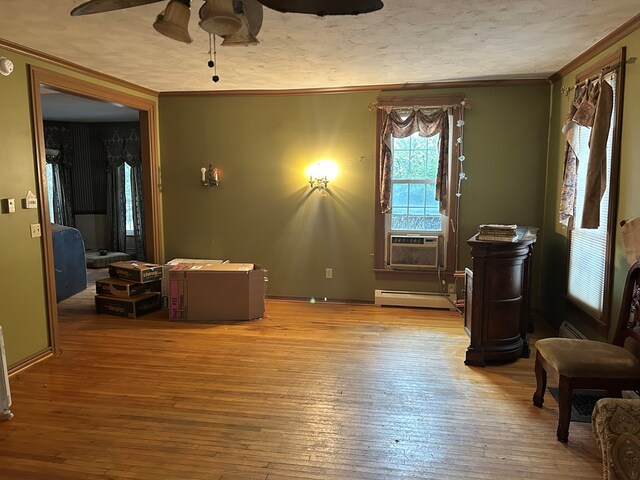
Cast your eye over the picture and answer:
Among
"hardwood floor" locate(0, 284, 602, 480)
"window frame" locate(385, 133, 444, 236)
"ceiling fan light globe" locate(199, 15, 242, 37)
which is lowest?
"hardwood floor" locate(0, 284, 602, 480)

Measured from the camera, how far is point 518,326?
355 cm

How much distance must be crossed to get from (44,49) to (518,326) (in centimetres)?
426

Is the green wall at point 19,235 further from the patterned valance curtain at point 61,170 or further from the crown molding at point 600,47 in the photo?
the patterned valance curtain at point 61,170

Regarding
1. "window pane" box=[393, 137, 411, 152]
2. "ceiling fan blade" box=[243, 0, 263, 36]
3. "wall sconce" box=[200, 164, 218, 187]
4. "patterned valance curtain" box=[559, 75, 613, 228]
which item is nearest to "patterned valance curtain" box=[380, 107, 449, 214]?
"window pane" box=[393, 137, 411, 152]

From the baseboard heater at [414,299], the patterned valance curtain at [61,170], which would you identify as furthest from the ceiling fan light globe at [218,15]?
the patterned valance curtain at [61,170]

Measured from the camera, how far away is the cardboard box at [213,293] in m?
4.50

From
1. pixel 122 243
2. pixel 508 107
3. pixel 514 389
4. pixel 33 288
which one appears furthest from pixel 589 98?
pixel 122 243

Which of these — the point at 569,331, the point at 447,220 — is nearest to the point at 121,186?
the point at 447,220

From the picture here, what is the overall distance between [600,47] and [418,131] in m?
1.79

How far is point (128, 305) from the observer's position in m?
4.71

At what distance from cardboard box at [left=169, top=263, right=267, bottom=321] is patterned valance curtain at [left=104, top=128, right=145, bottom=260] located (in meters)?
3.94

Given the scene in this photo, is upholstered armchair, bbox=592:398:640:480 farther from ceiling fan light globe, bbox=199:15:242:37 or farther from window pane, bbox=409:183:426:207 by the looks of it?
window pane, bbox=409:183:426:207

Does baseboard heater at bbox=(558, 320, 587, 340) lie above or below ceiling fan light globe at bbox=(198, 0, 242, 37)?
below

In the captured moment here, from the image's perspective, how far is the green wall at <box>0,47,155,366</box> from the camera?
329 cm
